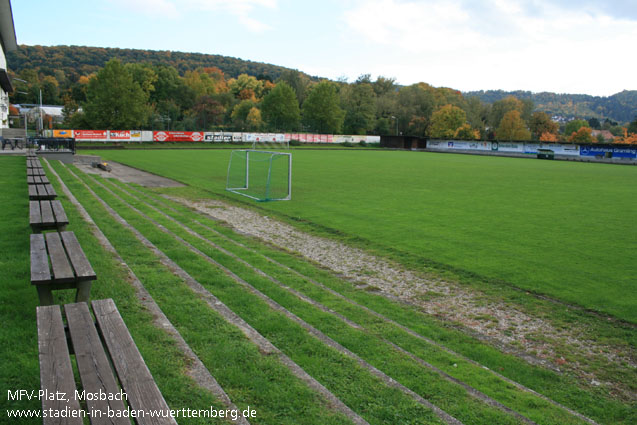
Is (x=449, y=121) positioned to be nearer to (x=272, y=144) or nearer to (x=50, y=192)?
(x=272, y=144)

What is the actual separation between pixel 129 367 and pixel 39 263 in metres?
2.38

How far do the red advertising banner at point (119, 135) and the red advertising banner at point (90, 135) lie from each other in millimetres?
763

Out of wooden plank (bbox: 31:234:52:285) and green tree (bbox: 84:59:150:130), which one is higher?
green tree (bbox: 84:59:150:130)

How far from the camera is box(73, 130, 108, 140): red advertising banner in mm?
50781

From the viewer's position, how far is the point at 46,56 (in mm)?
145250

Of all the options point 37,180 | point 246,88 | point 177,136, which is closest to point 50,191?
point 37,180

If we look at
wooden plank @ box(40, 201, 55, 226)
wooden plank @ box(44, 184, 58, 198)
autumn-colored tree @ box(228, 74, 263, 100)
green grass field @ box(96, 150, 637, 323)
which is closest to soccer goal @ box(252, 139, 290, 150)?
green grass field @ box(96, 150, 637, 323)

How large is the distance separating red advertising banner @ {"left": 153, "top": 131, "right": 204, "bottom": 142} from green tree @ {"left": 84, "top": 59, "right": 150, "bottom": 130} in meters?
8.62

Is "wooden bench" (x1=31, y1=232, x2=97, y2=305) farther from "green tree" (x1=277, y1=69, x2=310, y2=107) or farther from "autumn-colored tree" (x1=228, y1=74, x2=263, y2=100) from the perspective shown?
"autumn-colored tree" (x1=228, y1=74, x2=263, y2=100)

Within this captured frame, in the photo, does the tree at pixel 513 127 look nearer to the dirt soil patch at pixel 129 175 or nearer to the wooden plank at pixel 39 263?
the dirt soil patch at pixel 129 175

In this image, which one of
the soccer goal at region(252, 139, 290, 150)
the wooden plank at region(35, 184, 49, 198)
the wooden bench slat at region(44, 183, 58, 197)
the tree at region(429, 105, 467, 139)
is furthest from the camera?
the tree at region(429, 105, 467, 139)

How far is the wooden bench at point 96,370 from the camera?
2.48 metres

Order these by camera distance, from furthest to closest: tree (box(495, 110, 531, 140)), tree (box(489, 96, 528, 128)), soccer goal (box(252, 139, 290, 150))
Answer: tree (box(489, 96, 528, 128)) < tree (box(495, 110, 531, 140)) < soccer goal (box(252, 139, 290, 150))

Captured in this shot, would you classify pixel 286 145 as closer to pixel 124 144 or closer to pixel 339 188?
pixel 124 144
